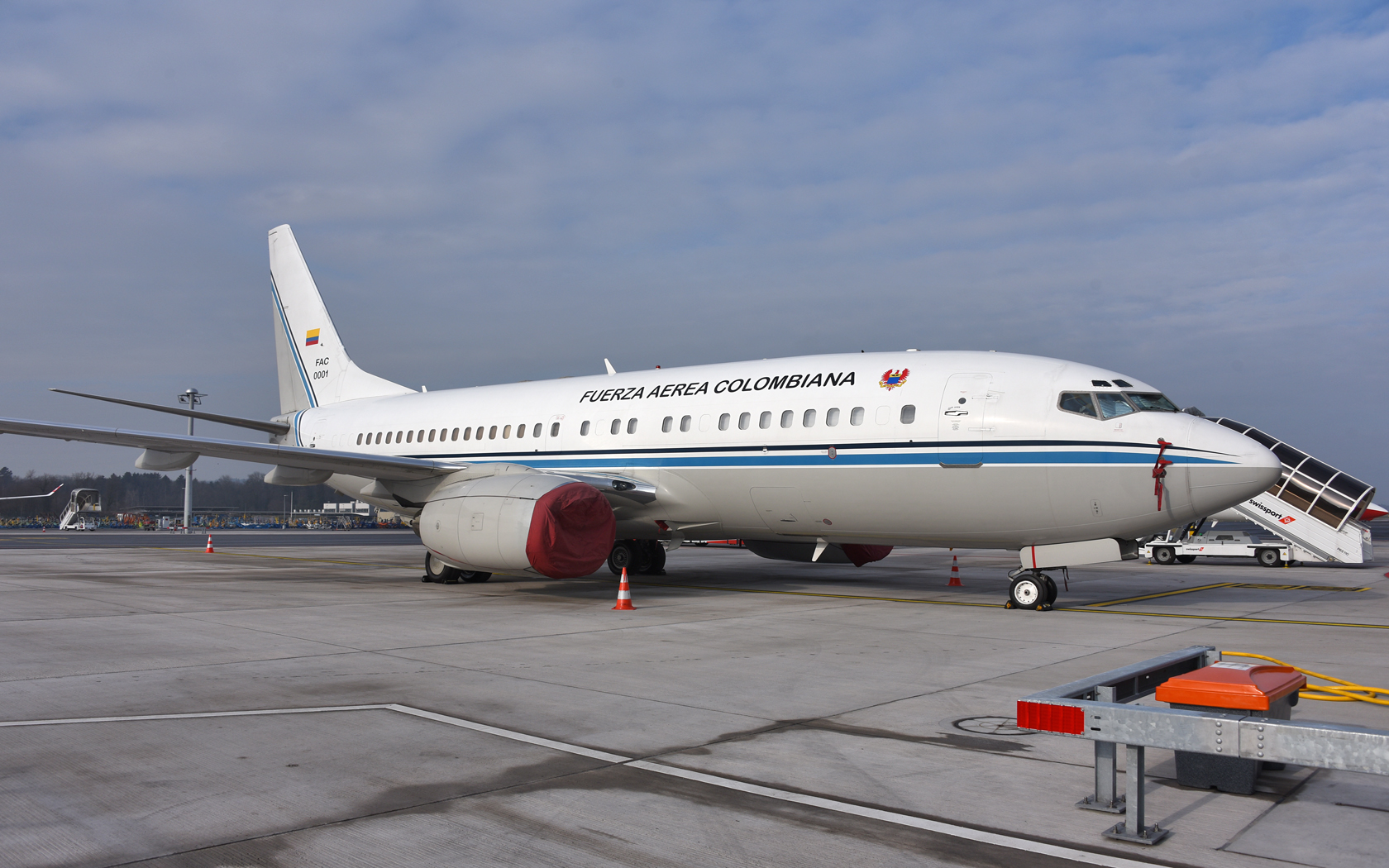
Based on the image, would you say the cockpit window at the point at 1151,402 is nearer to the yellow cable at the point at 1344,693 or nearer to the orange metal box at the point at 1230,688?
the yellow cable at the point at 1344,693

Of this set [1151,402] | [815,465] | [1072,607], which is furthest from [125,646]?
[1151,402]

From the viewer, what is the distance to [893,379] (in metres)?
14.5

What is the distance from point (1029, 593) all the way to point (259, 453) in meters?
12.8

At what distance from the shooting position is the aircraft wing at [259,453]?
15.0 meters

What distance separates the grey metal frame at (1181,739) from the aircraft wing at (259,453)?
45.3 ft

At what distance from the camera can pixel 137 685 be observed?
25.3ft

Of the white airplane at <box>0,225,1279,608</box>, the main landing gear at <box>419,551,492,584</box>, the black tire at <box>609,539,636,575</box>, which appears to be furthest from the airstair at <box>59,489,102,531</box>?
the black tire at <box>609,539,636,575</box>

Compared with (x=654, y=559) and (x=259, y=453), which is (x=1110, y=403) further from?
(x=259, y=453)

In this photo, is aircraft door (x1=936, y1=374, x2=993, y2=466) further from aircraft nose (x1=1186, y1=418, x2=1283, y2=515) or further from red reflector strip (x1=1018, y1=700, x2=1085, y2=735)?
red reflector strip (x1=1018, y1=700, x2=1085, y2=735)

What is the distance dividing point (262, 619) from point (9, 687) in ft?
15.2

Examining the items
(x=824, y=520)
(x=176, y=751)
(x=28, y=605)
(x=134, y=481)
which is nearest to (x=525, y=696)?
(x=176, y=751)

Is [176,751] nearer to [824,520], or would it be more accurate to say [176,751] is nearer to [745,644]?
[745,644]

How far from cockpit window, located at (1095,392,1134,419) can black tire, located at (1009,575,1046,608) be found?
2.68 meters

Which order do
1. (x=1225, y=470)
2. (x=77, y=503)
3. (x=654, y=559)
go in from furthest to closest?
(x=77, y=503) < (x=654, y=559) < (x=1225, y=470)
